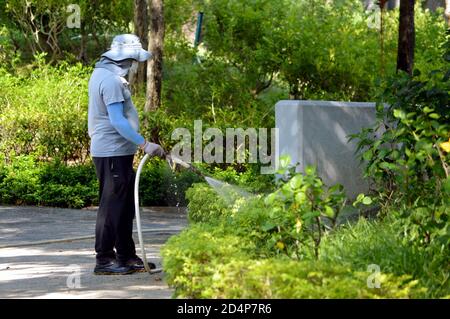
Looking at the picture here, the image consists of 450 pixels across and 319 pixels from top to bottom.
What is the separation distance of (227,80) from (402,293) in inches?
478

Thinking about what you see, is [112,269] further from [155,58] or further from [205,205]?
[155,58]

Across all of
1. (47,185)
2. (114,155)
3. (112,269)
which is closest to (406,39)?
(47,185)

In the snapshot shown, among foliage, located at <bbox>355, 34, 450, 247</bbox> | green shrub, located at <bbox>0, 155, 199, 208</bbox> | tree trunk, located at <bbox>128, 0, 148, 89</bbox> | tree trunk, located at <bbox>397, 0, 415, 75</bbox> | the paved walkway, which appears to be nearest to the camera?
foliage, located at <bbox>355, 34, 450, 247</bbox>

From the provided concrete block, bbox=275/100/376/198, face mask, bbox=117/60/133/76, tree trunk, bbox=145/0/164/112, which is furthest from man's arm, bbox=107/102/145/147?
tree trunk, bbox=145/0/164/112

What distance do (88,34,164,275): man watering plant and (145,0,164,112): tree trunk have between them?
285 inches

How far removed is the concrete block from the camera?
11648mm

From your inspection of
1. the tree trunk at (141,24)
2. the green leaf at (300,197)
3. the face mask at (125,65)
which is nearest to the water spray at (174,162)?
the face mask at (125,65)

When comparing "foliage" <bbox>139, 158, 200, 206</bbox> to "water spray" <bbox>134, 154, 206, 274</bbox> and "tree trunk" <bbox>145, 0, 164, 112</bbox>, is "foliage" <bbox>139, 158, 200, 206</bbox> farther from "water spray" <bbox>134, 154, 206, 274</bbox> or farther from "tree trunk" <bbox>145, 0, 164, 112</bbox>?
"water spray" <bbox>134, 154, 206, 274</bbox>

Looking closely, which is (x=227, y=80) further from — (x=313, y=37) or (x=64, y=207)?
(x=64, y=207)

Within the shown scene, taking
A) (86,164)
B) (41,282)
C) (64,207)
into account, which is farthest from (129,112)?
(86,164)

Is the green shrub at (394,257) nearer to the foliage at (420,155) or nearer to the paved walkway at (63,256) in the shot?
the foliage at (420,155)

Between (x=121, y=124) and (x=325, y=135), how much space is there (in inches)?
158

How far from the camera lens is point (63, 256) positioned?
32.7ft

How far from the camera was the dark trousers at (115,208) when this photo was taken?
873 centimetres
